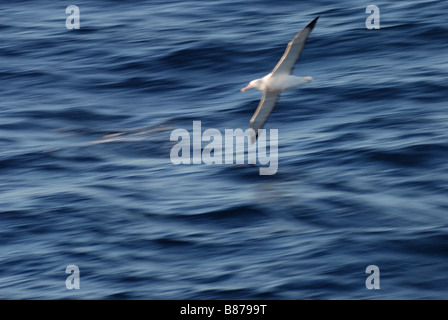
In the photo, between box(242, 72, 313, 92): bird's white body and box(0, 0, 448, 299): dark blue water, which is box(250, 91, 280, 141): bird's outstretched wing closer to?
box(242, 72, 313, 92): bird's white body

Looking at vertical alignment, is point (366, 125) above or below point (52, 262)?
above

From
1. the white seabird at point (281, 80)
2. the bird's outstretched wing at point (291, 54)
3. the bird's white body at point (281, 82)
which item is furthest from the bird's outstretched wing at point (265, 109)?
the bird's outstretched wing at point (291, 54)

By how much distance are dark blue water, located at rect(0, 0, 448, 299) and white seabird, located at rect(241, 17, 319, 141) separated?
1.16 metres

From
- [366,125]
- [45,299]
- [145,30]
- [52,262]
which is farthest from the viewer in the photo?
[145,30]

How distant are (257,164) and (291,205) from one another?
1.77 metres

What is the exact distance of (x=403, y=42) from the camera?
22203 mm

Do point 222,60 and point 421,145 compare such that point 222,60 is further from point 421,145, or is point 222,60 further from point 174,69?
point 421,145

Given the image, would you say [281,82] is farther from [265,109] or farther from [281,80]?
[265,109]

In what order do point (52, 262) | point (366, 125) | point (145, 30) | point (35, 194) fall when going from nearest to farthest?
point (52, 262)
point (35, 194)
point (366, 125)
point (145, 30)

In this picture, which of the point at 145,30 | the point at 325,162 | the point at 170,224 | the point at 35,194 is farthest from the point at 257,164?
the point at 145,30

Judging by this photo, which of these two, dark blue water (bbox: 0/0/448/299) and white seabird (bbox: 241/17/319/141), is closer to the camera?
dark blue water (bbox: 0/0/448/299)

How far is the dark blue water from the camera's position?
47.5 ft

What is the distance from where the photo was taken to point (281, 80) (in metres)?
16.1

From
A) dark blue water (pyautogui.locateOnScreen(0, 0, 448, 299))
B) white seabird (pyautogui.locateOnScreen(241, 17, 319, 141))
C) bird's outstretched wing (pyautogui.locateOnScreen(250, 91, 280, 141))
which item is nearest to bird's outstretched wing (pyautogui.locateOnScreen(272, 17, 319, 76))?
white seabird (pyautogui.locateOnScreen(241, 17, 319, 141))
